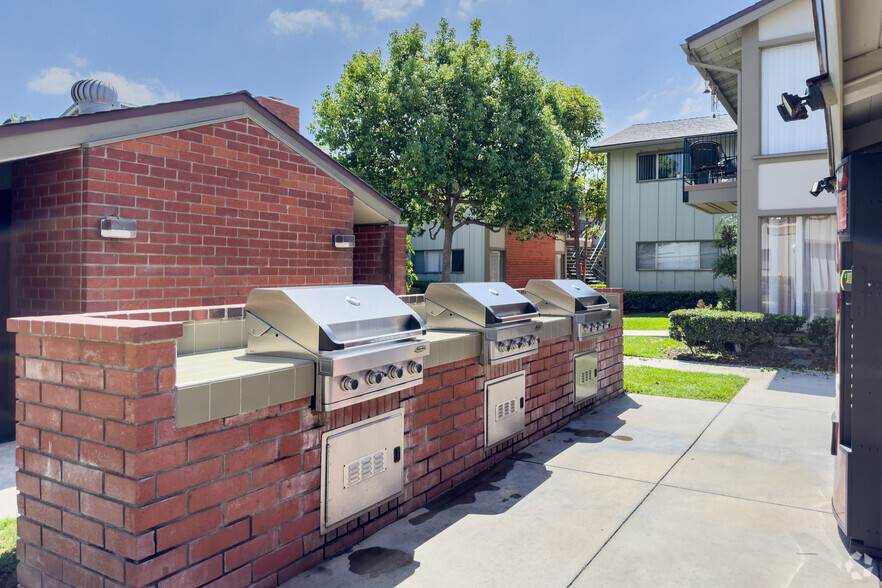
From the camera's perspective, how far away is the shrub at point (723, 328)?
1055 cm

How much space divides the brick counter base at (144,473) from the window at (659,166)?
20.1 m

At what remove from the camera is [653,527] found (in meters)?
3.66

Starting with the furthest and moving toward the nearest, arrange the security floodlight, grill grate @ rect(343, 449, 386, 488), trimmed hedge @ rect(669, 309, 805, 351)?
1. trimmed hedge @ rect(669, 309, 805, 351)
2. the security floodlight
3. grill grate @ rect(343, 449, 386, 488)

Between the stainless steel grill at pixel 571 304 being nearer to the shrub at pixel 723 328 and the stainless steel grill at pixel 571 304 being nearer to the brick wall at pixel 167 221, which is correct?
the brick wall at pixel 167 221

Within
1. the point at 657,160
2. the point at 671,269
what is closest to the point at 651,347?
the point at 671,269

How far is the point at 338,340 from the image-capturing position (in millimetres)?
2994

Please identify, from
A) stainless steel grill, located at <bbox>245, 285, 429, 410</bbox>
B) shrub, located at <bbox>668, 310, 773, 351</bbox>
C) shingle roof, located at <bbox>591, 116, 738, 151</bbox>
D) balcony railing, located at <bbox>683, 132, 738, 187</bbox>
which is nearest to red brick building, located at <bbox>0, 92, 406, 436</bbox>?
stainless steel grill, located at <bbox>245, 285, 429, 410</bbox>

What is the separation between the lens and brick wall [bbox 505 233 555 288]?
25125mm

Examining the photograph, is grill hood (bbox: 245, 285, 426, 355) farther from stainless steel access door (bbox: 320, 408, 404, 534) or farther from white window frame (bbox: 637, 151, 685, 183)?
white window frame (bbox: 637, 151, 685, 183)

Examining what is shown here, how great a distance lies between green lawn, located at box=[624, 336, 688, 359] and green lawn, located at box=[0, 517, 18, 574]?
988 cm

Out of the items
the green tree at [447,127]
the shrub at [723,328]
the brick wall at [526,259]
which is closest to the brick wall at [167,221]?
the shrub at [723,328]

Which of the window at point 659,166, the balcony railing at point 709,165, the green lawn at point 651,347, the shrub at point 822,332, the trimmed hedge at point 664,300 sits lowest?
the green lawn at point 651,347

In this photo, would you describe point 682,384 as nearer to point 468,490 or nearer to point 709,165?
point 468,490

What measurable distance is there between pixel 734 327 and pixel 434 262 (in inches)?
609
